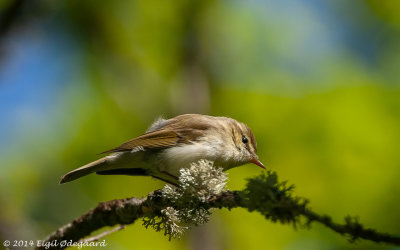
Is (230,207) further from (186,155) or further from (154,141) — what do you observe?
(154,141)

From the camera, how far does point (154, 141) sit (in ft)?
15.2

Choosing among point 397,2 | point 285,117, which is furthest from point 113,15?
point 397,2

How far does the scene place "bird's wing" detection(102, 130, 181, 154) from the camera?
4411mm

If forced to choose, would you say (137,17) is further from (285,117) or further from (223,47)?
(285,117)

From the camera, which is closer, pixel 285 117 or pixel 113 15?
pixel 285 117

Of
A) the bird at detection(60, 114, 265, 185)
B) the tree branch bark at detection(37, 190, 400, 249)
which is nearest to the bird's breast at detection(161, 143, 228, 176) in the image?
the bird at detection(60, 114, 265, 185)

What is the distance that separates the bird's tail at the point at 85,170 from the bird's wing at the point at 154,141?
23 centimetres

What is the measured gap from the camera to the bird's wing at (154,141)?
4.41 m

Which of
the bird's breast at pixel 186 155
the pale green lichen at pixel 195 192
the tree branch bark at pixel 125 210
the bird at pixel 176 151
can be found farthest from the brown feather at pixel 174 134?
the pale green lichen at pixel 195 192

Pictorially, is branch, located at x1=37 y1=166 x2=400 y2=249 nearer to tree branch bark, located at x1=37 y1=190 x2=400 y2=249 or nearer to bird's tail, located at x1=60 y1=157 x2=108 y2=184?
tree branch bark, located at x1=37 y1=190 x2=400 y2=249

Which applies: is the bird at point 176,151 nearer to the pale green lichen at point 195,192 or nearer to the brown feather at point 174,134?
the brown feather at point 174,134

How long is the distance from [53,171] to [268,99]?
2.77 metres

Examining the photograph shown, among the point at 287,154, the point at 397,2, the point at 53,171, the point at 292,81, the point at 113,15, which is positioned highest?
the point at 397,2

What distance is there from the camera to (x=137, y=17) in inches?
275
